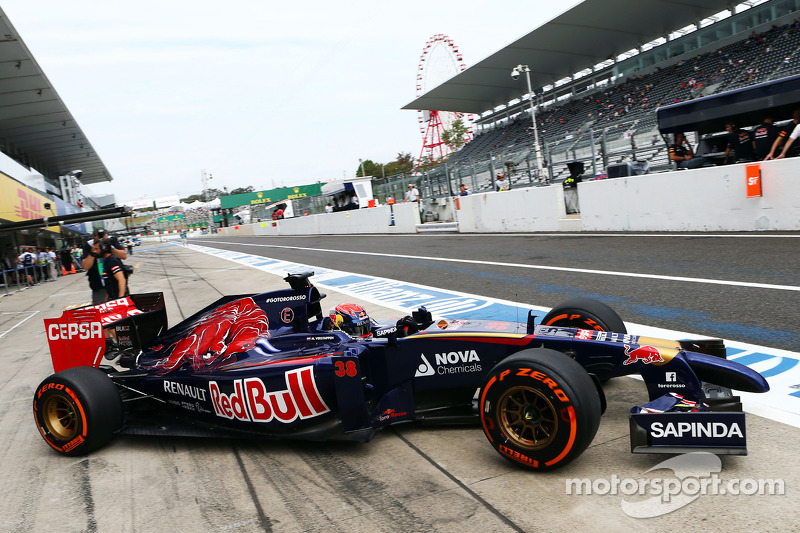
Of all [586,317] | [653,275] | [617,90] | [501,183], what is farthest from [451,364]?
[617,90]

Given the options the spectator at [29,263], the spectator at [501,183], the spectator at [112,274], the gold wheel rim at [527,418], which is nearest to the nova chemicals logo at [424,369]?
the gold wheel rim at [527,418]

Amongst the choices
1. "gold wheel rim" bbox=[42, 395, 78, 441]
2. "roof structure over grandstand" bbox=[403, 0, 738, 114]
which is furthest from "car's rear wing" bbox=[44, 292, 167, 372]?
"roof structure over grandstand" bbox=[403, 0, 738, 114]

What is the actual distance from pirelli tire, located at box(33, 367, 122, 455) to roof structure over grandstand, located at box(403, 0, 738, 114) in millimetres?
28928

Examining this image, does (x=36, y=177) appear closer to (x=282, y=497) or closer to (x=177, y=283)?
(x=177, y=283)

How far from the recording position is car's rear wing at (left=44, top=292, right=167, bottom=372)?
504 cm

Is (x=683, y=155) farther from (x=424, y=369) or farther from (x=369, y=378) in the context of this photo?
(x=369, y=378)

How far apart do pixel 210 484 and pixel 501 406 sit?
1.82m

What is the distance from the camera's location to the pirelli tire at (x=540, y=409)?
2.85 meters

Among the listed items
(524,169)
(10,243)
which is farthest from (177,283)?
(10,243)

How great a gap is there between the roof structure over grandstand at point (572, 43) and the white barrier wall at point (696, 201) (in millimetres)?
18109

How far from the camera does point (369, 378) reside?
376 centimetres

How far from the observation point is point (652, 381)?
3070mm

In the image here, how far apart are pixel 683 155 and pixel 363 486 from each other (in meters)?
Answer: 13.4

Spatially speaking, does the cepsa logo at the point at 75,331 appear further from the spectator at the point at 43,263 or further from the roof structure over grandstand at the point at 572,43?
the roof structure over grandstand at the point at 572,43
